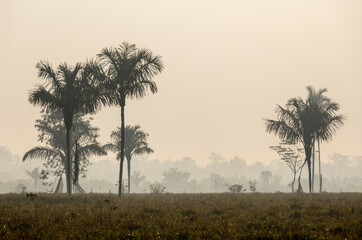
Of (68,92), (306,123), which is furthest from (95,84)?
(306,123)

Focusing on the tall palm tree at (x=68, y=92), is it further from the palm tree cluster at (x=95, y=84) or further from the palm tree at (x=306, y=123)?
the palm tree at (x=306, y=123)

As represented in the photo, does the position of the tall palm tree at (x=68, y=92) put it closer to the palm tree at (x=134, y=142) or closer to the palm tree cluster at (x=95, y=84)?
the palm tree cluster at (x=95, y=84)

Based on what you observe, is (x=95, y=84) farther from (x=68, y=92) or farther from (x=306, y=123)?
(x=306, y=123)

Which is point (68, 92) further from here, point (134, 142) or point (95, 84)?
point (134, 142)

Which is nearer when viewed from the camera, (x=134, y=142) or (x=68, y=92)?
(x=68, y=92)

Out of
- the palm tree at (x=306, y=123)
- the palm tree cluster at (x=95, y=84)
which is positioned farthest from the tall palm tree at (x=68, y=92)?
the palm tree at (x=306, y=123)

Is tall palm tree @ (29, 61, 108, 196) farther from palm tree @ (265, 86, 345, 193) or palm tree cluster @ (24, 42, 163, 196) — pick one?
palm tree @ (265, 86, 345, 193)

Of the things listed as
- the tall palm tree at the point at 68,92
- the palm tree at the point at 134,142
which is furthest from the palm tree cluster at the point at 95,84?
the palm tree at the point at 134,142

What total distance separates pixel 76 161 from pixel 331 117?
2025 centimetres

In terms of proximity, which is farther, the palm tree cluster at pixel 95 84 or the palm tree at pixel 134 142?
the palm tree at pixel 134 142

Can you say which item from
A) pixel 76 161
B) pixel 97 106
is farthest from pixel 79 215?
pixel 97 106

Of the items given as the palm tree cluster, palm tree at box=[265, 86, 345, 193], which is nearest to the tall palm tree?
the palm tree cluster

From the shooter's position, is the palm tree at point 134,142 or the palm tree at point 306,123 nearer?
the palm tree at point 306,123

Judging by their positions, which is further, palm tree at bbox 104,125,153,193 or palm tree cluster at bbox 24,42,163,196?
palm tree at bbox 104,125,153,193
